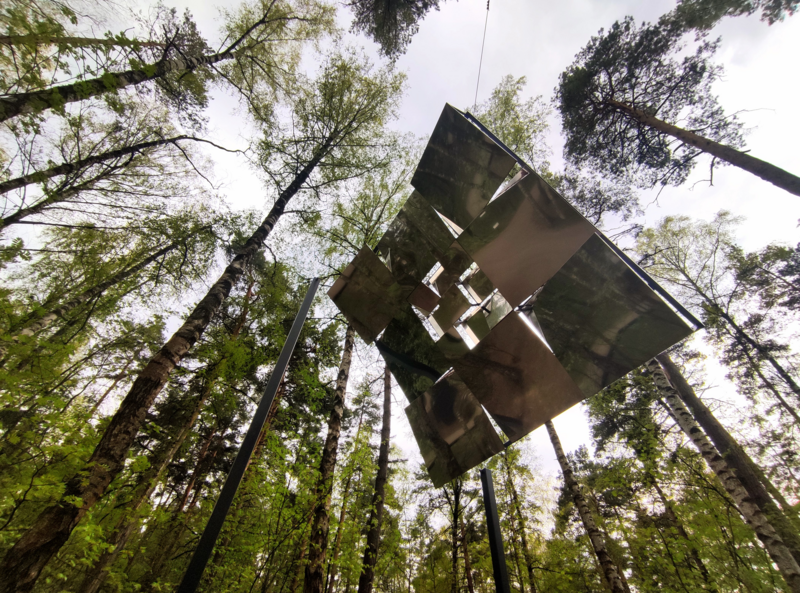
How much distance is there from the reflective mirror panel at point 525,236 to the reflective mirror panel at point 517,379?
29cm

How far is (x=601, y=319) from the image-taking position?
5.94 ft

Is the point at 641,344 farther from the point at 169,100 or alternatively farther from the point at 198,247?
the point at 169,100

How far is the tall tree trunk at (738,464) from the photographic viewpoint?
Result: 415 cm

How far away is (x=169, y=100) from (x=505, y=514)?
43.8ft

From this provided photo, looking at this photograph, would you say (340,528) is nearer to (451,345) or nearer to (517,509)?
(451,345)

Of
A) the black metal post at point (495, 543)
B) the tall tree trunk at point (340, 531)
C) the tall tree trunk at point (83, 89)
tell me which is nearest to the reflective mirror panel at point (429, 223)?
the black metal post at point (495, 543)

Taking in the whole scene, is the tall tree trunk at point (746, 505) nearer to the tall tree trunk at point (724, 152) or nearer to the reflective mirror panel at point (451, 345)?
the tall tree trunk at point (724, 152)

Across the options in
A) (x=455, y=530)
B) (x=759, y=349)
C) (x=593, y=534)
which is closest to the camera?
(x=593, y=534)

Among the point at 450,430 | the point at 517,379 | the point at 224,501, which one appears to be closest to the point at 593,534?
the point at 450,430

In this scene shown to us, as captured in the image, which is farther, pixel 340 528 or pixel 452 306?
pixel 340 528

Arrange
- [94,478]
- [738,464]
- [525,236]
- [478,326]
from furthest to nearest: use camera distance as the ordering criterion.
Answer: [738,464] < [478,326] < [94,478] < [525,236]

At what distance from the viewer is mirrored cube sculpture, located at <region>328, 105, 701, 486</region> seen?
1794 millimetres

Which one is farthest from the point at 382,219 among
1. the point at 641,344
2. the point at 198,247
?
the point at 641,344

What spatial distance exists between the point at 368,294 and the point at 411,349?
66cm
